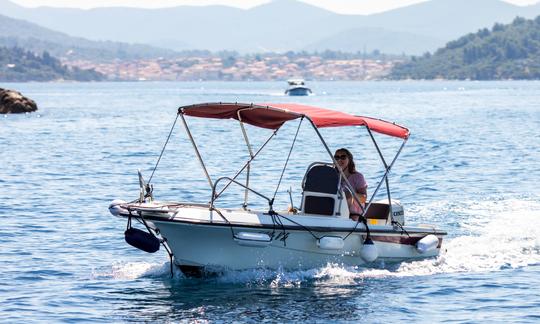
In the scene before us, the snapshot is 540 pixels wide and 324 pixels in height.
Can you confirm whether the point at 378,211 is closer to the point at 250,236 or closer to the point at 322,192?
the point at 322,192

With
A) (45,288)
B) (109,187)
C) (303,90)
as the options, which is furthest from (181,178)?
(303,90)

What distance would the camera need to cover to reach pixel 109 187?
101ft

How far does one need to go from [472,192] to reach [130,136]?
31.2 metres

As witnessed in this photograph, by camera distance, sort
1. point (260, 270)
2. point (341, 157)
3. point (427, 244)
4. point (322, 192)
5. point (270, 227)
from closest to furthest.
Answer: point (270, 227) → point (260, 270) → point (322, 192) → point (341, 157) → point (427, 244)

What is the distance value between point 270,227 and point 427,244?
3230 millimetres

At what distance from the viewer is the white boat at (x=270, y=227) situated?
16078mm

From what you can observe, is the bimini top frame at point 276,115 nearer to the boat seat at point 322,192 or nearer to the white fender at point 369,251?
the boat seat at point 322,192

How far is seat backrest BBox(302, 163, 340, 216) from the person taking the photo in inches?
664

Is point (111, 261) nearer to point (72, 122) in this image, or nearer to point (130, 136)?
point (130, 136)

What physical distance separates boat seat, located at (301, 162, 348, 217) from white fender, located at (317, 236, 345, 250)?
0.54m

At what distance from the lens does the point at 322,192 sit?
55.5ft

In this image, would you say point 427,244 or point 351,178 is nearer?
point 351,178

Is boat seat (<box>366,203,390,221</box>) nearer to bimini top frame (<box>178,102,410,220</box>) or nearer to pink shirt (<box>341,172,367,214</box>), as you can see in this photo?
pink shirt (<box>341,172,367,214</box>)

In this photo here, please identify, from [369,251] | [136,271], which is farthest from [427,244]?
[136,271]
